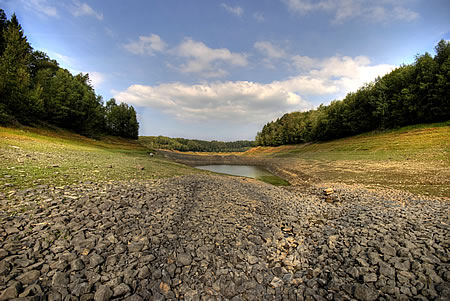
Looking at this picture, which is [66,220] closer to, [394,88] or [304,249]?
[304,249]

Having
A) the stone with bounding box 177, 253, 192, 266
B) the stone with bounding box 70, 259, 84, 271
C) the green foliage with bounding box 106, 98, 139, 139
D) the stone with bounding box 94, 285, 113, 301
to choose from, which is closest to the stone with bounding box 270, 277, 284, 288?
the stone with bounding box 177, 253, 192, 266

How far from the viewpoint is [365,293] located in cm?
493

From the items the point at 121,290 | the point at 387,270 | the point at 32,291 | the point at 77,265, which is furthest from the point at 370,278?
the point at 32,291

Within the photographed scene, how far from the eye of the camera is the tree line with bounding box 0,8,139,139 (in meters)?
34.8

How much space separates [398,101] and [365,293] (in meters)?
68.1

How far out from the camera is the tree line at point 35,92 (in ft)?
114

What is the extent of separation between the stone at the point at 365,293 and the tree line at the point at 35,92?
4607cm

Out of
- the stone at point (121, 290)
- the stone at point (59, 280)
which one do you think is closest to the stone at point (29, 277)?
the stone at point (59, 280)

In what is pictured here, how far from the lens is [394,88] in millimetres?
55906

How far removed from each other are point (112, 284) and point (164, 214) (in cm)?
418

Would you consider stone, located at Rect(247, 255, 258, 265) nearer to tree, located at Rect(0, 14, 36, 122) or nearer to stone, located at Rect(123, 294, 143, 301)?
stone, located at Rect(123, 294, 143, 301)

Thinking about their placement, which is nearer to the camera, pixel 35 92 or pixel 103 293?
pixel 103 293

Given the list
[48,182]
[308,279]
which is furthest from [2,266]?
[308,279]

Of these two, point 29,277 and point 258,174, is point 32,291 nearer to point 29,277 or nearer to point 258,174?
point 29,277
